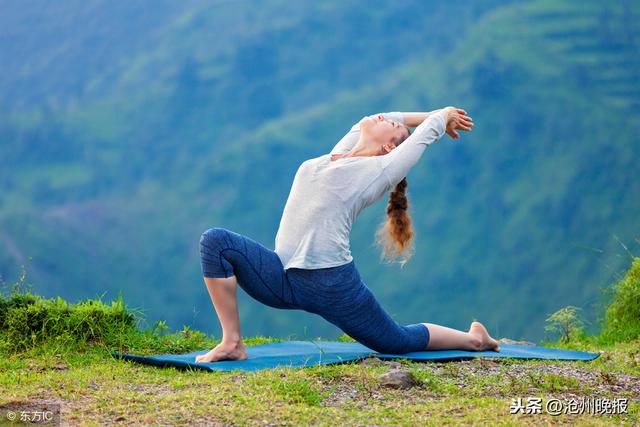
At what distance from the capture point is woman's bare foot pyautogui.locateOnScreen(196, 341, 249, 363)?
13.5 feet

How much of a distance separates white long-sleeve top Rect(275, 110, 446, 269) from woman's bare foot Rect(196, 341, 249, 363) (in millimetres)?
522

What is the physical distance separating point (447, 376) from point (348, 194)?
1.02 metres

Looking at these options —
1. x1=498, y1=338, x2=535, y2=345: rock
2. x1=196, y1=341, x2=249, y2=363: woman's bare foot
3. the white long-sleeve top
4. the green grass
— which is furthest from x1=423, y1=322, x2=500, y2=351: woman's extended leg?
x1=498, y1=338, x2=535, y2=345: rock

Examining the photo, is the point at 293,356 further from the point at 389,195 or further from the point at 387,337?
the point at 389,195

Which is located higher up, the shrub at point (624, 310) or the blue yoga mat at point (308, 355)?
the shrub at point (624, 310)

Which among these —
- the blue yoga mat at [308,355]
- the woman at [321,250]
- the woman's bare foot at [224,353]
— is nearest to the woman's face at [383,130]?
the woman at [321,250]

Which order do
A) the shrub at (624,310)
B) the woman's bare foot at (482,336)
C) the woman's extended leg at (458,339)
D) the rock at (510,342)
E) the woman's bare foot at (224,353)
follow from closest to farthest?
the woman's bare foot at (224,353) < the woman's extended leg at (458,339) < the woman's bare foot at (482,336) < the rock at (510,342) < the shrub at (624,310)

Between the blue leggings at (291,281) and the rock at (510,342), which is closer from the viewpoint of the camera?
the blue leggings at (291,281)

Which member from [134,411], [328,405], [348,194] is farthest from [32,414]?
[348,194]

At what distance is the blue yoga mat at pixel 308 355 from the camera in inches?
159

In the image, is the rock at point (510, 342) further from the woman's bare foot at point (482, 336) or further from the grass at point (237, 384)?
the woman's bare foot at point (482, 336)

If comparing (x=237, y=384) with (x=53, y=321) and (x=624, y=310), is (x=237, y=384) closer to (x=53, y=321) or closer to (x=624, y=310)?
(x=53, y=321)

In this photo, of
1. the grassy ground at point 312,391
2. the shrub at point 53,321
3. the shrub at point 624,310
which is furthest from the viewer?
the shrub at point 624,310

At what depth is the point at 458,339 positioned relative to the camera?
4566 millimetres
